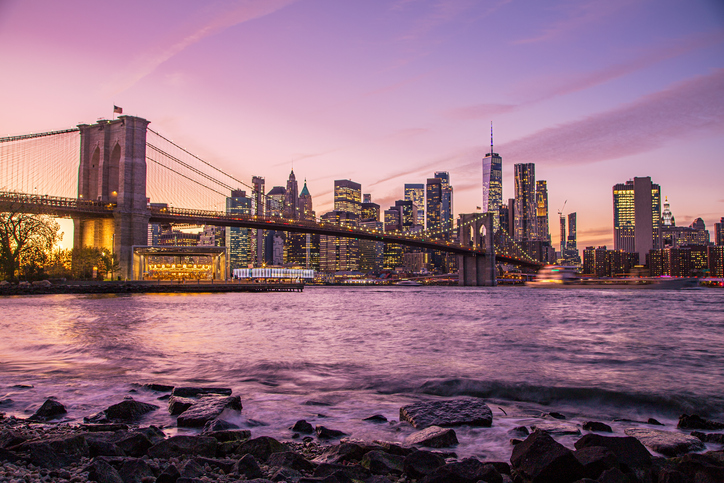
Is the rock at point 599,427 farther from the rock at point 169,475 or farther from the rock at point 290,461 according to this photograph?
the rock at point 169,475

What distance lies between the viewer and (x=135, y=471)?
2.93 metres

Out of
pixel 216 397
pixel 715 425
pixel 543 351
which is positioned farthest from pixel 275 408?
pixel 543 351

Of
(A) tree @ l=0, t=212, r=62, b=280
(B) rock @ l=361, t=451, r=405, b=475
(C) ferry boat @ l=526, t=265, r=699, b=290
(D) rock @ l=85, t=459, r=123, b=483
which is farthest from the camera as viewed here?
(C) ferry boat @ l=526, t=265, r=699, b=290

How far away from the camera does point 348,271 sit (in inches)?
6471

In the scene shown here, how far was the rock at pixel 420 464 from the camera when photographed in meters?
3.13

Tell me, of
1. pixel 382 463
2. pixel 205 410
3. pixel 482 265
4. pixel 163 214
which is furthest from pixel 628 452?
pixel 482 265

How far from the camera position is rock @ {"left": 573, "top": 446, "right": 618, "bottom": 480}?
9.97 ft

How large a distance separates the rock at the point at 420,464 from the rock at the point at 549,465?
55 cm

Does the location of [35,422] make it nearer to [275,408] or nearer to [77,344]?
[275,408]

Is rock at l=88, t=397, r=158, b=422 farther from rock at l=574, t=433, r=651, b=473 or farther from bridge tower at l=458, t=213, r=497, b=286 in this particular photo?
bridge tower at l=458, t=213, r=497, b=286

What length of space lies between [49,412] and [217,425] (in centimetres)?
197

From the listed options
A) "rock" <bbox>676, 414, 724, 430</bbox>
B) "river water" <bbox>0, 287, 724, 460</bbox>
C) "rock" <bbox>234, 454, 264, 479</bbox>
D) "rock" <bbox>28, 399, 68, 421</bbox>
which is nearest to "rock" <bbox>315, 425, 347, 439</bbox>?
"river water" <bbox>0, 287, 724, 460</bbox>

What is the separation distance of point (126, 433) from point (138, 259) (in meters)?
51.3

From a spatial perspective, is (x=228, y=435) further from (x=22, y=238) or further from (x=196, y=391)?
(x=22, y=238)
